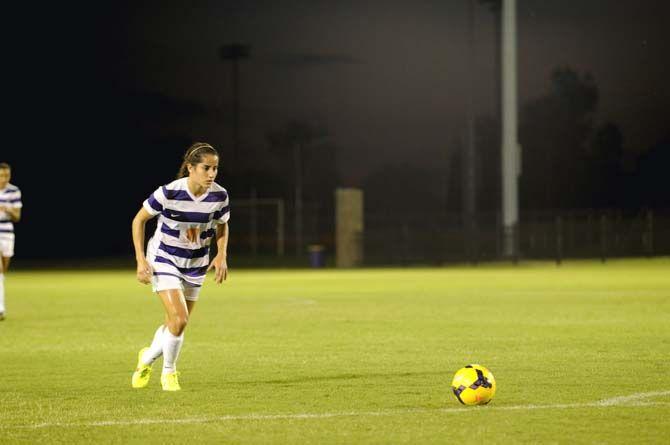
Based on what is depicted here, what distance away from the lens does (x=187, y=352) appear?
514 inches

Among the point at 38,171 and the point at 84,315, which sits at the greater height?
the point at 38,171

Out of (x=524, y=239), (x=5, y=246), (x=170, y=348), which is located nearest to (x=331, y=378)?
(x=170, y=348)

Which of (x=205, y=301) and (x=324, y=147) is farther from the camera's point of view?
(x=324, y=147)

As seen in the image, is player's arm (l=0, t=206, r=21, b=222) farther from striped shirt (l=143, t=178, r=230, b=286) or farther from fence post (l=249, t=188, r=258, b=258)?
fence post (l=249, t=188, r=258, b=258)

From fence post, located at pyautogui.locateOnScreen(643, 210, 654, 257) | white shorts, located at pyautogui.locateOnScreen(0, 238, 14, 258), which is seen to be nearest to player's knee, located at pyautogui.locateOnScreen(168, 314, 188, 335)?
white shorts, located at pyautogui.locateOnScreen(0, 238, 14, 258)

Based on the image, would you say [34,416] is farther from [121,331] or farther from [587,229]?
[587,229]

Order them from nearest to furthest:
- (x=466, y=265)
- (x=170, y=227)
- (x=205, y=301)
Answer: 1. (x=170, y=227)
2. (x=205, y=301)
3. (x=466, y=265)

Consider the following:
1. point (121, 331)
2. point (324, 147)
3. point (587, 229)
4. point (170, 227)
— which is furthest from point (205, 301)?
point (324, 147)

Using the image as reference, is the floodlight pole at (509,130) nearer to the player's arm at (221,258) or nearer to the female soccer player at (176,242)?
the player's arm at (221,258)

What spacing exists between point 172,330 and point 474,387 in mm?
2615

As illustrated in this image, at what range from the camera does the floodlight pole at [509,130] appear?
138ft

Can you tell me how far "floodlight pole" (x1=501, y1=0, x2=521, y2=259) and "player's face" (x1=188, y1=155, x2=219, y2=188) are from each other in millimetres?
33460

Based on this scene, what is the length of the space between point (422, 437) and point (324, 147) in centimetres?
9887

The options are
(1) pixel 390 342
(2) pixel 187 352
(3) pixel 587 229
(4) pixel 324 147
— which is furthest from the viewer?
(4) pixel 324 147
